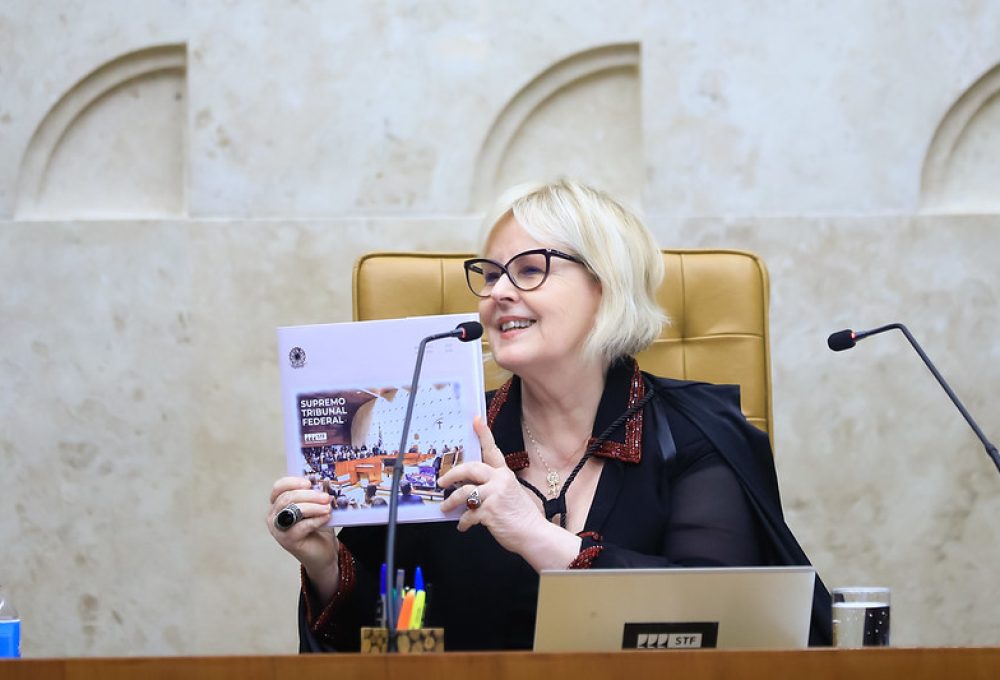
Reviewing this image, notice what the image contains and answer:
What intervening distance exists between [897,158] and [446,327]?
1.51 metres

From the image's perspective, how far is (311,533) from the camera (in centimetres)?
172

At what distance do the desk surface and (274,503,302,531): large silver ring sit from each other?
540 millimetres

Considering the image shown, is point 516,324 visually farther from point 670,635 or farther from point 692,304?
point 670,635

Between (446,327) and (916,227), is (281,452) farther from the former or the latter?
(916,227)

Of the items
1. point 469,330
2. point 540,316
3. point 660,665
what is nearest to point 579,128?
point 540,316

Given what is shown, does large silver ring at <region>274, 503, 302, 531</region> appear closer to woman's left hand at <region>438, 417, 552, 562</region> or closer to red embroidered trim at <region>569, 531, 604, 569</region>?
woman's left hand at <region>438, 417, 552, 562</region>

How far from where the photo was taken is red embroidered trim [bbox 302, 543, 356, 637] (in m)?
1.78

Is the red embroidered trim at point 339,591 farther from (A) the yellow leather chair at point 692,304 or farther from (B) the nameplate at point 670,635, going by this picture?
(B) the nameplate at point 670,635

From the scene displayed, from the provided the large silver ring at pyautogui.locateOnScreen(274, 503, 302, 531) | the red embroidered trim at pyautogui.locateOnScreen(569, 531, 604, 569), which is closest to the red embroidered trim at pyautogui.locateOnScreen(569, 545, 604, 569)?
the red embroidered trim at pyautogui.locateOnScreen(569, 531, 604, 569)

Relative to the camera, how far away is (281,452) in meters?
2.71

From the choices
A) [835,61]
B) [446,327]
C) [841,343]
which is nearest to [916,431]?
[835,61]

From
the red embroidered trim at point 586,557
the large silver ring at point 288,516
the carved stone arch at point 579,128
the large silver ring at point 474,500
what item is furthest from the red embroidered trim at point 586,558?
the carved stone arch at point 579,128

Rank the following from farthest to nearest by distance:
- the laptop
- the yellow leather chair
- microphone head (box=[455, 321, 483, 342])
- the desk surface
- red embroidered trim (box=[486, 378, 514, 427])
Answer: the yellow leather chair, red embroidered trim (box=[486, 378, 514, 427]), microphone head (box=[455, 321, 483, 342]), the laptop, the desk surface

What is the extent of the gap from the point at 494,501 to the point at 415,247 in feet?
3.74
